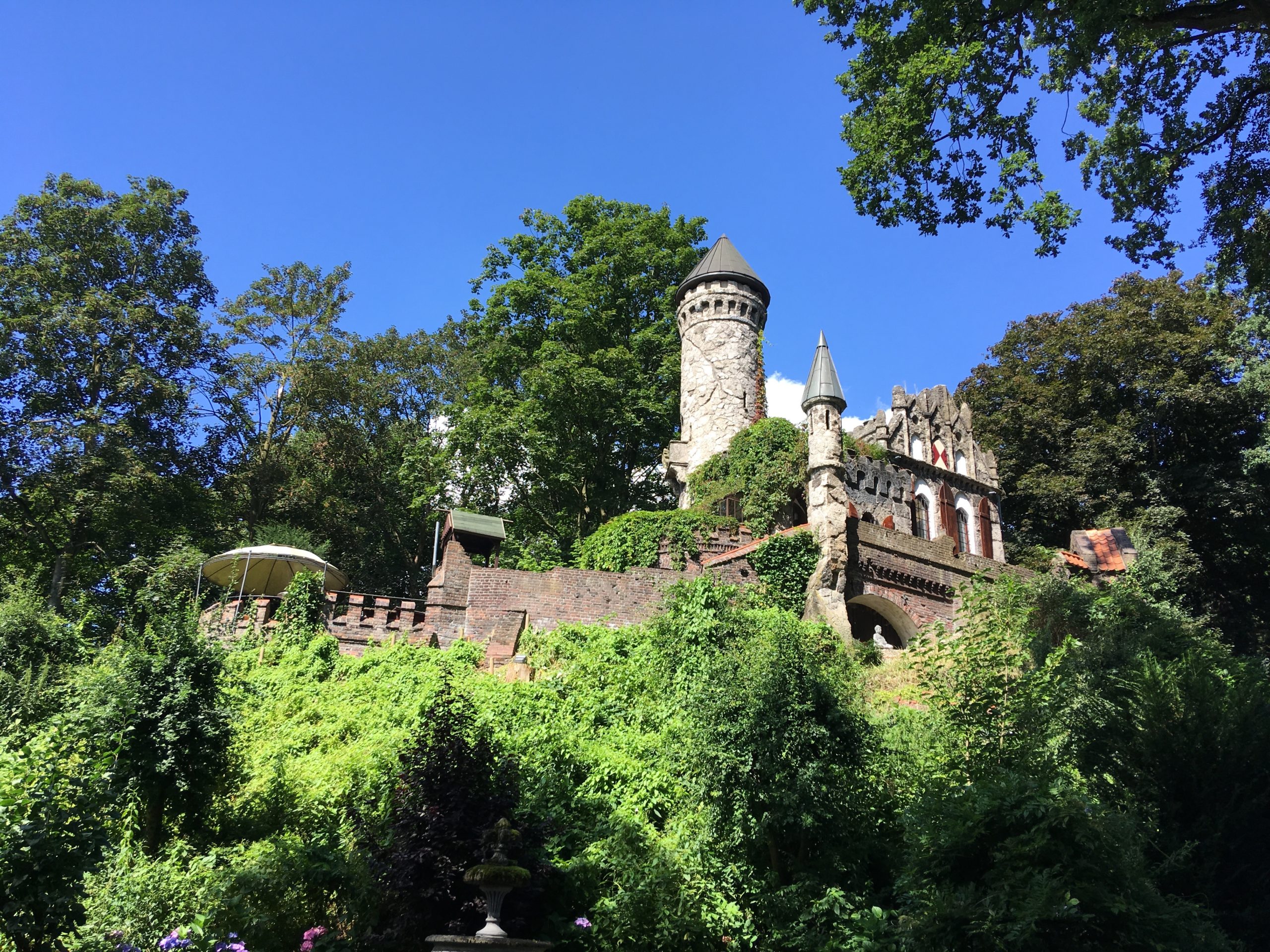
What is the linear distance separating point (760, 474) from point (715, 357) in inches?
253

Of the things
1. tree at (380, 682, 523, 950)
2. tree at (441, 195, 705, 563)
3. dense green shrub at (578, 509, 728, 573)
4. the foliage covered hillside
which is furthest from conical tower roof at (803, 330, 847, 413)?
tree at (380, 682, 523, 950)

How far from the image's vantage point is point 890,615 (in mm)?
24062

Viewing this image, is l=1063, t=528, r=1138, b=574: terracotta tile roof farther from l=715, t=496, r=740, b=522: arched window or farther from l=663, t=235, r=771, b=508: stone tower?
l=663, t=235, r=771, b=508: stone tower

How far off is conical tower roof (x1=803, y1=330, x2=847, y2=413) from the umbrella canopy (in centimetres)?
1208

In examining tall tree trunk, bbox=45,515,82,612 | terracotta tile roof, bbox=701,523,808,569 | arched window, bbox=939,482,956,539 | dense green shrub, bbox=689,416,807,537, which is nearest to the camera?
terracotta tile roof, bbox=701,523,808,569

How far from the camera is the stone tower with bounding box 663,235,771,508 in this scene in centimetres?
3027

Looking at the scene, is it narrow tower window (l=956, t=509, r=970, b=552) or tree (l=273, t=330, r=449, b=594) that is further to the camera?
tree (l=273, t=330, r=449, b=594)

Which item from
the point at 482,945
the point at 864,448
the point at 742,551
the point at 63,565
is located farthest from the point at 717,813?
the point at 63,565

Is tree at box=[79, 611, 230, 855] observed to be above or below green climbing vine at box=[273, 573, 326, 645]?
below

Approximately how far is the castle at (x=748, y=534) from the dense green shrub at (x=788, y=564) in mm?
327

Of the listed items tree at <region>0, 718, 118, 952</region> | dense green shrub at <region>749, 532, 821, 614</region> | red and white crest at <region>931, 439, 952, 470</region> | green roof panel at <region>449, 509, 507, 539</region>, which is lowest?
tree at <region>0, 718, 118, 952</region>

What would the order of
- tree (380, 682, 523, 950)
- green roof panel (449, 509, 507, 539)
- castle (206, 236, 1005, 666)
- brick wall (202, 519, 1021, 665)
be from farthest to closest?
green roof panel (449, 509, 507, 539) < castle (206, 236, 1005, 666) < brick wall (202, 519, 1021, 665) < tree (380, 682, 523, 950)

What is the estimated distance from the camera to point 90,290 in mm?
28031

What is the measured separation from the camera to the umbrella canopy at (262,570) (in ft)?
73.6
